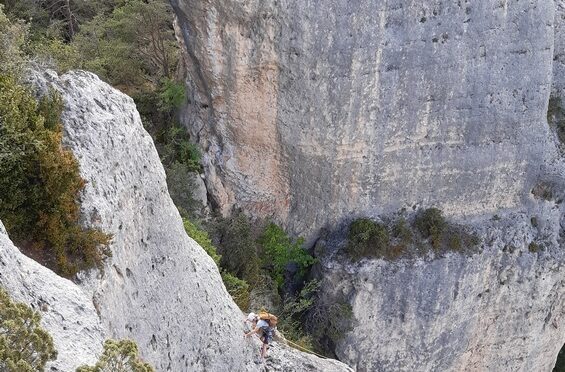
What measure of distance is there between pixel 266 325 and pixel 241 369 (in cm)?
79

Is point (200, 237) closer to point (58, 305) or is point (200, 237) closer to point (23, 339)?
point (58, 305)

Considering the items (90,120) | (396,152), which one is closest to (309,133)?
(396,152)

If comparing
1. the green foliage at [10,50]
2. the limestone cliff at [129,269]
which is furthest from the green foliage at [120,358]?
the green foliage at [10,50]

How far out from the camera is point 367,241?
1445cm

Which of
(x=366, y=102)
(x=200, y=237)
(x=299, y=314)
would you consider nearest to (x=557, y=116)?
(x=366, y=102)

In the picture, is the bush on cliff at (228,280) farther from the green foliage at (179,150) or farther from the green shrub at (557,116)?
the green shrub at (557,116)

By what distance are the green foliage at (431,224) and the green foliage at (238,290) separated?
508cm

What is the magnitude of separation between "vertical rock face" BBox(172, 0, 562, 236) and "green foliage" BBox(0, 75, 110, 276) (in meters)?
7.39

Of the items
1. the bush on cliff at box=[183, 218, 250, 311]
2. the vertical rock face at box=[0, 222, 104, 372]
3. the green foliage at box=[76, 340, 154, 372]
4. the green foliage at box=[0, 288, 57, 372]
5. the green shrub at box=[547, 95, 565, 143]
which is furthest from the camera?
the green shrub at box=[547, 95, 565, 143]

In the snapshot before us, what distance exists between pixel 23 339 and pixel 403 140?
1143cm

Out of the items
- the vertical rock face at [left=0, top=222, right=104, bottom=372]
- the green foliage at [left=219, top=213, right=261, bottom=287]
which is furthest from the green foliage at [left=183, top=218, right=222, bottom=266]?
the vertical rock face at [left=0, top=222, right=104, bottom=372]

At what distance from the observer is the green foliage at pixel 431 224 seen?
14.9m

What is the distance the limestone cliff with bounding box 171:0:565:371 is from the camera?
13.0 m

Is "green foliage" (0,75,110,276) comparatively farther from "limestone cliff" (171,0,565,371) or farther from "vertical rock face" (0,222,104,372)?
"limestone cliff" (171,0,565,371)
